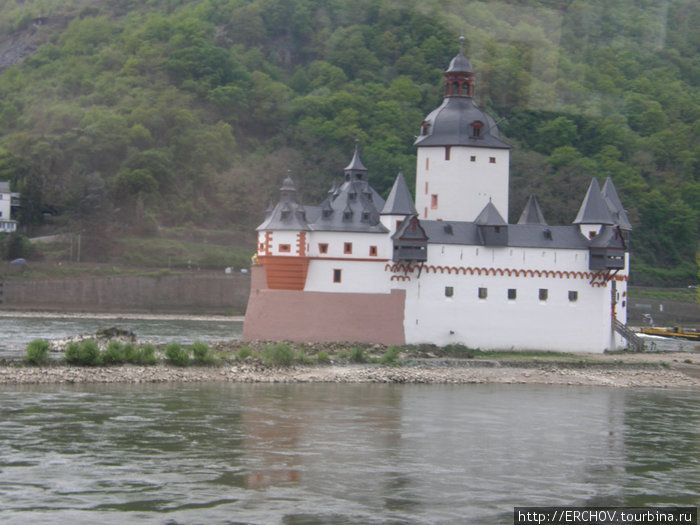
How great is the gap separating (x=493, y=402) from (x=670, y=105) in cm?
9028

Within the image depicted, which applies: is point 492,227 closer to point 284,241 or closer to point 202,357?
point 284,241

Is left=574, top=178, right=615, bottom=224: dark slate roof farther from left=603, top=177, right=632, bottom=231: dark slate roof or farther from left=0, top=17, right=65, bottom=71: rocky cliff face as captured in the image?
left=0, top=17, right=65, bottom=71: rocky cliff face

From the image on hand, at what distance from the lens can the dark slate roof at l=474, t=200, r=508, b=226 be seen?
2029 inches

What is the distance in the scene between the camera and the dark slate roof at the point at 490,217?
51531 millimetres

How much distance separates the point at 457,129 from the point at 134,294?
40.4 metres

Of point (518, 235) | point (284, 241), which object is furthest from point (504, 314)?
point (284, 241)

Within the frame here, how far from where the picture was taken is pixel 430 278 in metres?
51.2

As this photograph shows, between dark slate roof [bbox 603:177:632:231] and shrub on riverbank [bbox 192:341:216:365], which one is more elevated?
dark slate roof [bbox 603:177:632:231]

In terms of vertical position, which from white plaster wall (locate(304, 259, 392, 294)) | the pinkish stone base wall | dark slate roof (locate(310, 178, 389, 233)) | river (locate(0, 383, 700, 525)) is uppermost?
dark slate roof (locate(310, 178, 389, 233))

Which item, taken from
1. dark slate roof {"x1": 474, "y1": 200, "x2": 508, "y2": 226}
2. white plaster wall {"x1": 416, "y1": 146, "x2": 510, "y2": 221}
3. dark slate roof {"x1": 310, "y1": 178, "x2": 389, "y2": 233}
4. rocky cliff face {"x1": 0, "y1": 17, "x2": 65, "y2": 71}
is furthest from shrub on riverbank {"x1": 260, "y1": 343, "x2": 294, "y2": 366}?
rocky cliff face {"x1": 0, "y1": 17, "x2": 65, "y2": 71}

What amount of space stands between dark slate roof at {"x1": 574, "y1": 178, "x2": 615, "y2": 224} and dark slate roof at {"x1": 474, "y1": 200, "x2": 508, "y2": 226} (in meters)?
3.63

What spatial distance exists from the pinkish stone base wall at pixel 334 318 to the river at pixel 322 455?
32.1 ft

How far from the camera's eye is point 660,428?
35.1m

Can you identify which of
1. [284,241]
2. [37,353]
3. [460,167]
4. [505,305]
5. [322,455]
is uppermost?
[460,167]
